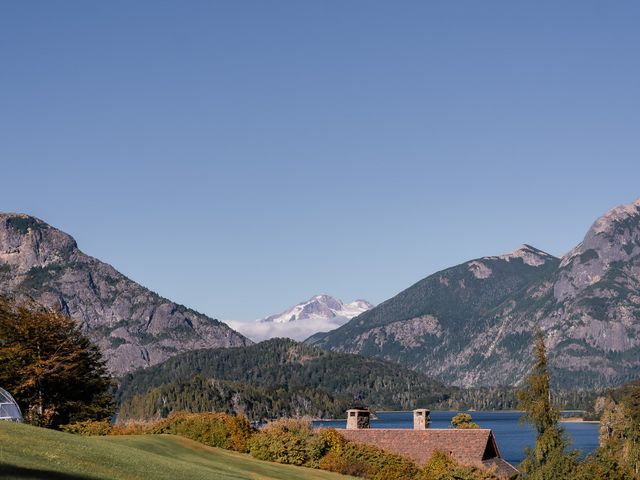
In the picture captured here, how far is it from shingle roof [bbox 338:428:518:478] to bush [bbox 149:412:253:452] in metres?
9.26

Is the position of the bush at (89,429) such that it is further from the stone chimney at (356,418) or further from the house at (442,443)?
the stone chimney at (356,418)

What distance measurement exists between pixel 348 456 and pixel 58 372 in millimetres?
35265

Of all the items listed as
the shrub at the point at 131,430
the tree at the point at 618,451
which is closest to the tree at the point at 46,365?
the shrub at the point at 131,430

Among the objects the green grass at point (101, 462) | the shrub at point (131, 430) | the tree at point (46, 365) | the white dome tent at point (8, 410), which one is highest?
the tree at point (46, 365)

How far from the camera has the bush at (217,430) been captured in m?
76.2

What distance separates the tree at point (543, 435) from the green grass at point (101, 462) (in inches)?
834

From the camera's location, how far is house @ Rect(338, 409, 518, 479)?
250ft

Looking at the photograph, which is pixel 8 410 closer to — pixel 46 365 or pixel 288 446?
pixel 288 446

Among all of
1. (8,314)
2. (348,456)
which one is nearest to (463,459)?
(348,456)

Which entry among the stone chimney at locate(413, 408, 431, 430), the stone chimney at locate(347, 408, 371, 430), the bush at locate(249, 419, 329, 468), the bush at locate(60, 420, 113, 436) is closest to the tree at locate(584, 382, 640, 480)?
the stone chimney at locate(413, 408, 431, 430)

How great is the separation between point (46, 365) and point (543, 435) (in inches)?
1959

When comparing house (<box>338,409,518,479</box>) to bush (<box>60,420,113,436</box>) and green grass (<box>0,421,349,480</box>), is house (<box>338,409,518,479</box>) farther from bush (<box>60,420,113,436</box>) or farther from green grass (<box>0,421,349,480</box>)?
bush (<box>60,420,113,436</box>)

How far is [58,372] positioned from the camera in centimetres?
9300

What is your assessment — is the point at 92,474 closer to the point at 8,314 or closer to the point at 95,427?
the point at 95,427
